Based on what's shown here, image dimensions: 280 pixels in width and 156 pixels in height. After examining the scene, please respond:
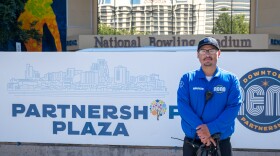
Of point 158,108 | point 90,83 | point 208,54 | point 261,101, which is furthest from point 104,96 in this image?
point 208,54

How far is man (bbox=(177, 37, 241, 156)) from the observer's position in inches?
159

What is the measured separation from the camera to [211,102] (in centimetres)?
407

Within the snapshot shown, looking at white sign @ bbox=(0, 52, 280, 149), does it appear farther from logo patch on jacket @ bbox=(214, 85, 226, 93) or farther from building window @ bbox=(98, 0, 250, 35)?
building window @ bbox=(98, 0, 250, 35)

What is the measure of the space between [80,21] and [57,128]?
2545cm

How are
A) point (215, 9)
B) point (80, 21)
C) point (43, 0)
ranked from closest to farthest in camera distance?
point (43, 0) < point (80, 21) < point (215, 9)

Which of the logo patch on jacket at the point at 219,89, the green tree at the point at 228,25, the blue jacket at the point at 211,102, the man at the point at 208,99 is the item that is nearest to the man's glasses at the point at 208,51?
the man at the point at 208,99

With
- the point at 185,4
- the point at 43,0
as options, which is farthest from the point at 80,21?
the point at 185,4

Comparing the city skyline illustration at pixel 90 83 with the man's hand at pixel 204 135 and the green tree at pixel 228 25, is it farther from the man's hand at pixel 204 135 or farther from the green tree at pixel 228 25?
the green tree at pixel 228 25

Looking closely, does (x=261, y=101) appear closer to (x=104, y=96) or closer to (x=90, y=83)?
(x=104, y=96)

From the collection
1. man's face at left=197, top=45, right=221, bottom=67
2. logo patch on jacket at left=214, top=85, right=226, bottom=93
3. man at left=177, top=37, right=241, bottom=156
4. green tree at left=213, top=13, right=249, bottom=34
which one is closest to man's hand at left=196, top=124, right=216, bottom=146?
man at left=177, top=37, right=241, bottom=156

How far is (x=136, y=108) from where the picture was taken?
7.19 m

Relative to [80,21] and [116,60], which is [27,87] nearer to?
[116,60]

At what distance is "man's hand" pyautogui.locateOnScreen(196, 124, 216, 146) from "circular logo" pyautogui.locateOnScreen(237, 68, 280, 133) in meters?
Answer: 3.06

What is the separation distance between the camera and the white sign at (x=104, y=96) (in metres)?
7.05
